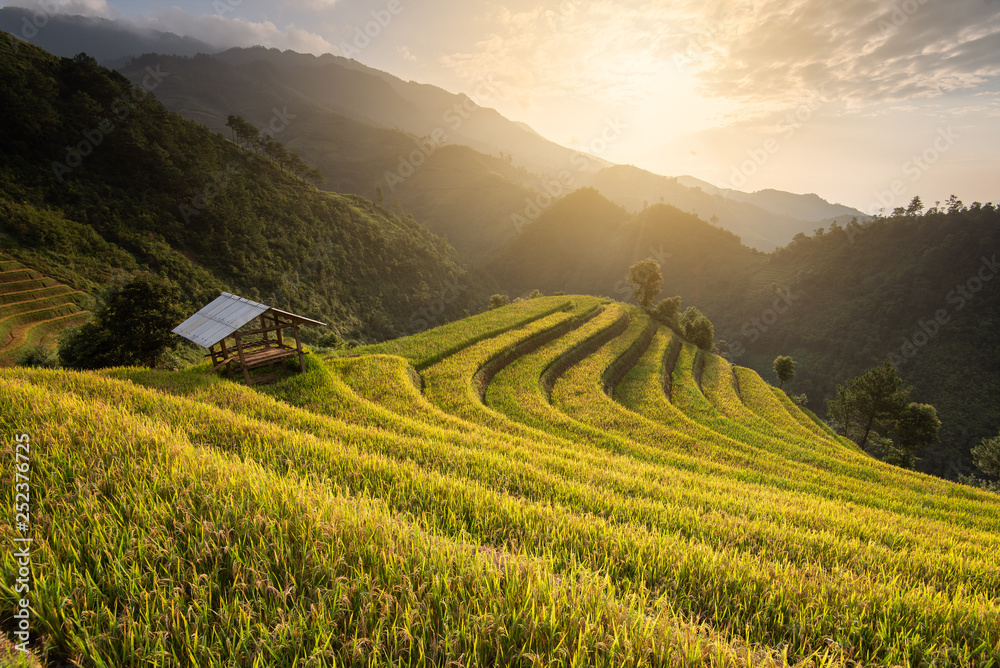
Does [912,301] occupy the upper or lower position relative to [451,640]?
upper

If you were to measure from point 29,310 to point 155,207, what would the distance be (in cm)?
3109

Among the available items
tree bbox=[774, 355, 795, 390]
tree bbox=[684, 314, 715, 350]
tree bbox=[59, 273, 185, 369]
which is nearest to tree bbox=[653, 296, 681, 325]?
tree bbox=[684, 314, 715, 350]

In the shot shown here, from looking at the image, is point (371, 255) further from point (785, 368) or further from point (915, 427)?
point (915, 427)

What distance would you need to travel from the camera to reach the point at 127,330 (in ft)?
62.6

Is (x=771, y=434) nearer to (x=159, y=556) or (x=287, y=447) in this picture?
(x=287, y=447)

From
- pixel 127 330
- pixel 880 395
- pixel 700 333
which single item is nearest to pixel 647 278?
pixel 700 333

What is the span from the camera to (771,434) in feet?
77.9

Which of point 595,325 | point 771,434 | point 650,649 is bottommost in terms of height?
point 771,434

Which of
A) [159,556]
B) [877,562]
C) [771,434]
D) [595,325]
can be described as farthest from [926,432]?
[159,556]

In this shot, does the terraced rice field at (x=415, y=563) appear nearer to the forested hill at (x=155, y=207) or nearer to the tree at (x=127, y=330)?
the tree at (x=127, y=330)

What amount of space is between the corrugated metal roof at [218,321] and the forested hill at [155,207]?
124ft

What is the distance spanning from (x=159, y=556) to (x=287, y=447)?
12.5 ft

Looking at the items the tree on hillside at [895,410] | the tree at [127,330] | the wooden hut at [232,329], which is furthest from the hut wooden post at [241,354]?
the tree on hillside at [895,410]

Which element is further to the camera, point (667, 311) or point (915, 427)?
point (667, 311)
